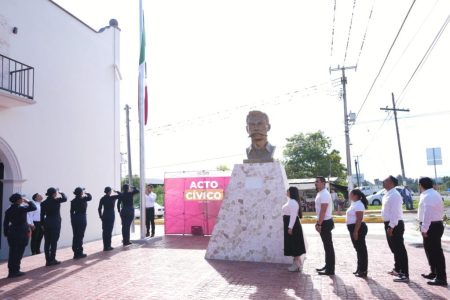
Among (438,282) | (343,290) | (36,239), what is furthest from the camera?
(36,239)

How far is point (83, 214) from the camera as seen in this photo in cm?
955

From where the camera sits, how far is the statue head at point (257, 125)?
8852 mm

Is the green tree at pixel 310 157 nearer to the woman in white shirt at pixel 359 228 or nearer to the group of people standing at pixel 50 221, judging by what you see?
the group of people standing at pixel 50 221

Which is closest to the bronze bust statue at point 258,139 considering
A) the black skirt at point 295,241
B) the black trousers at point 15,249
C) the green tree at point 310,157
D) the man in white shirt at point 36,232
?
the black skirt at point 295,241

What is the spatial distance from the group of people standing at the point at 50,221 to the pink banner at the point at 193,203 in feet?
7.73

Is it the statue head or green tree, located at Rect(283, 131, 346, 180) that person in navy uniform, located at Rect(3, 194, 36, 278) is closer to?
the statue head

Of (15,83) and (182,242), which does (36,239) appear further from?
(15,83)

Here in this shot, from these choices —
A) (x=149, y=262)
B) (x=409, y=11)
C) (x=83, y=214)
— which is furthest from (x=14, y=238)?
(x=409, y=11)

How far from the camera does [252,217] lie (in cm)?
833

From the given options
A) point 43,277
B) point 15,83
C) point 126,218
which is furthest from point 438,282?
point 15,83

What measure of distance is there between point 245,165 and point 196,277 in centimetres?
298

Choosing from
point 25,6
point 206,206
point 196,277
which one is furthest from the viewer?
point 206,206

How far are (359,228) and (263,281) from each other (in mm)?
1891

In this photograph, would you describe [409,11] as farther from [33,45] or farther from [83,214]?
[33,45]
